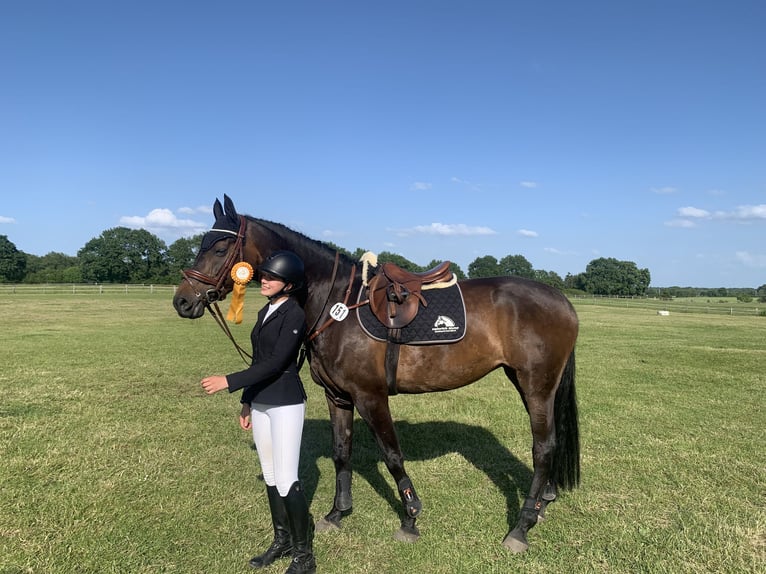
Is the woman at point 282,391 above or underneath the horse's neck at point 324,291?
underneath

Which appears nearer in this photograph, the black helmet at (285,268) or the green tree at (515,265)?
the black helmet at (285,268)

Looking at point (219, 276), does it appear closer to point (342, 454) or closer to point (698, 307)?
point (342, 454)

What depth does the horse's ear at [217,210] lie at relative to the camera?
3684 millimetres

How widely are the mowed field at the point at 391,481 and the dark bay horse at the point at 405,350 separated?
1.32 feet

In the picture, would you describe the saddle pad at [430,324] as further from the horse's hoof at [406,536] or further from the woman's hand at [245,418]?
the horse's hoof at [406,536]

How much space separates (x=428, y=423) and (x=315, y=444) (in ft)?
6.25

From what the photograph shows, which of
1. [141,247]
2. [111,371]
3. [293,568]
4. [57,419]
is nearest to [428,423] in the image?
[293,568]

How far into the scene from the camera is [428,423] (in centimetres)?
699

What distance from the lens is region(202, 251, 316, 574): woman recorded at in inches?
120

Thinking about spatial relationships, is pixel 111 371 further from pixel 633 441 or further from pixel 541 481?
pixel 633 441

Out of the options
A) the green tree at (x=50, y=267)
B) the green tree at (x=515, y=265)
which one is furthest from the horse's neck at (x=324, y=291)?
the green tree at (x=515, y=265)

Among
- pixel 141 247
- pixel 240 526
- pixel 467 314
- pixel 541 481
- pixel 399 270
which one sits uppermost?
pixel 141 247

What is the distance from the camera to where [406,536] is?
148 inches

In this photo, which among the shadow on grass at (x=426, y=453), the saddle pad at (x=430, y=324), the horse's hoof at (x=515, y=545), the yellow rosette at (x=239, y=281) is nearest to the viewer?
the yellow rosette at (x=239, y=281)
